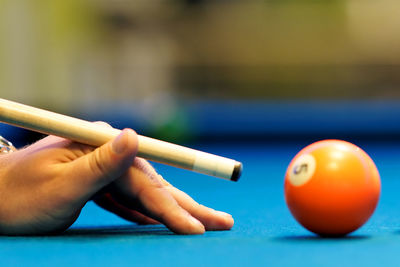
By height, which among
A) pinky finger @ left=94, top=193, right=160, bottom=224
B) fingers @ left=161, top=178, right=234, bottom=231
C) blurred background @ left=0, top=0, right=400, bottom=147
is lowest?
fingers @ left=161, top=178, right=234, bottom=231

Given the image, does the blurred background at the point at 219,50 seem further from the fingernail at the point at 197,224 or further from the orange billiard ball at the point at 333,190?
the orange billiard ball at the point at 333,190

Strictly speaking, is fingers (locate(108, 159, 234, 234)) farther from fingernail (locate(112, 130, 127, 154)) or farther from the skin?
fingernail (locate(112, 130, 127, 154))

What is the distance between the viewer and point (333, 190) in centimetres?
198

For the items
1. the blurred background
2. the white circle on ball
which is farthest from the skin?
the blurred background

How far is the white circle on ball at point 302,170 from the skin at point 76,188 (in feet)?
1.14

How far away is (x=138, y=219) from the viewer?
99.4 inches

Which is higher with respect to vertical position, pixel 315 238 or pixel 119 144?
pixel 119 144

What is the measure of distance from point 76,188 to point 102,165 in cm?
11

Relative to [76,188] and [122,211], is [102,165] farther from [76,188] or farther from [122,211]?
[122,211]

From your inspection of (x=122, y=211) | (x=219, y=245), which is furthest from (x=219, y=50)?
(x=219, y=245)

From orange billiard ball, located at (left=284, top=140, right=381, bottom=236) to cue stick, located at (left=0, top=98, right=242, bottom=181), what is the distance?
0.22 metres

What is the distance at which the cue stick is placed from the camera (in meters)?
2.07

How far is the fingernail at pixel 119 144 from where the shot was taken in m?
2.00

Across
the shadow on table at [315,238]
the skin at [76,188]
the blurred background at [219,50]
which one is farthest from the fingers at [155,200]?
the blurred background at [219,50]
